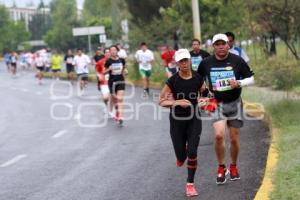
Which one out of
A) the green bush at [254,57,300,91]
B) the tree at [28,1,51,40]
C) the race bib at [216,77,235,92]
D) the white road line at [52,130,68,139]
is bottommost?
the white road line at [52,130,68,139]

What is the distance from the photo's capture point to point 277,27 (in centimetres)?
2191

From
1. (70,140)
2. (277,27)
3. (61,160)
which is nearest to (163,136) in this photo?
(70,140)

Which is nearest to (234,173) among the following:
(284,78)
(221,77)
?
(221,77)

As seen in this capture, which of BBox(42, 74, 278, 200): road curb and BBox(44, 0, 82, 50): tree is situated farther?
BBox(44, 0, 82, 50): tree

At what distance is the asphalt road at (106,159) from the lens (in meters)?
8.66

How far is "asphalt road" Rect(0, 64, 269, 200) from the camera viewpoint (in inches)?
341

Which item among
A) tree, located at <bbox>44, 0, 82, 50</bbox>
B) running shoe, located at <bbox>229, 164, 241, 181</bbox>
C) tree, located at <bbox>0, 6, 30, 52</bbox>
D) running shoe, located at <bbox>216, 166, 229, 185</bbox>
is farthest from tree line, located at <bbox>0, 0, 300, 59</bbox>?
tree, located at <bbox>0, 6, 30, 52</bbox>

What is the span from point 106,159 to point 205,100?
3480 mm

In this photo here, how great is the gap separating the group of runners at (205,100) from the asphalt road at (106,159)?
0.47 m

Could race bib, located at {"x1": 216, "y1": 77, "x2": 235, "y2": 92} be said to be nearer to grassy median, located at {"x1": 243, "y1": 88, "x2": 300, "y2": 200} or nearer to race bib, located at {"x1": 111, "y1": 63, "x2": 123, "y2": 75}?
grassy median, located at {"x1": 243, "y1": 88, "x2": 300, "y2": 200}

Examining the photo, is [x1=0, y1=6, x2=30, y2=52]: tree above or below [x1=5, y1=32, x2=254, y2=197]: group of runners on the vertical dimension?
above

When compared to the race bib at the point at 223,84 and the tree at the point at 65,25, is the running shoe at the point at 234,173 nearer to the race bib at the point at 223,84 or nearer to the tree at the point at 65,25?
the race bib at the point at 223,84

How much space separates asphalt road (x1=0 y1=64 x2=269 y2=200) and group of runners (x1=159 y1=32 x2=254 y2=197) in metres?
0.47

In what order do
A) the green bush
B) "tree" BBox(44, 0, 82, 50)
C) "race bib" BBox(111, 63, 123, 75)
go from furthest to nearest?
1. "tree" BBox(44, 0, 82, 50)
2. the green bush
3. "race bib" BBox(111, 63, 123, 75)
